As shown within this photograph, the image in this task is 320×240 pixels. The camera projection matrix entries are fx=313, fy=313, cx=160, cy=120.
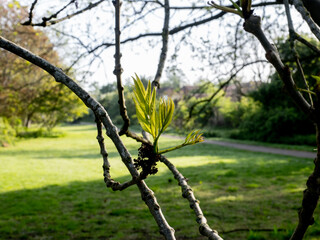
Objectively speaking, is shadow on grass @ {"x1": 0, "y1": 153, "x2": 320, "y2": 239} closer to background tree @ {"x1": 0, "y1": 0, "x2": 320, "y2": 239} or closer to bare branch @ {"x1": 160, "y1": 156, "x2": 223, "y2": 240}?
bare branch @ {"x1": 160, "y1": 156, "x2": 223, "y2": 240}

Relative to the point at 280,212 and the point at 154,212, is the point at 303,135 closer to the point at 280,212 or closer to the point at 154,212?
the point at 280,212

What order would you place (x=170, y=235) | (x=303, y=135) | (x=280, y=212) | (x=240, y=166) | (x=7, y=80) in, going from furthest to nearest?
(x=303, y=135), (x=7, y=80), (x=240, y=166), (x=280, y=212), (x=170, y=235)

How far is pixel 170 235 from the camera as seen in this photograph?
73cm

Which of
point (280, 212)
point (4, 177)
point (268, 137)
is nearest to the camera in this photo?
point (280, 212)

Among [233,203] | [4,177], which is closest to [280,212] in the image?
[233,203]

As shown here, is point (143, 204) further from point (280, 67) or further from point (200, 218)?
point (280, 67)

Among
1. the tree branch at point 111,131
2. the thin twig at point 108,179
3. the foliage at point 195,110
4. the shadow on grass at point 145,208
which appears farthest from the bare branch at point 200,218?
the shadow on grass at point 145,208

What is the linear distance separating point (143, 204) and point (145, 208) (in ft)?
1.20

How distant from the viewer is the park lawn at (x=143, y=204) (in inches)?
230

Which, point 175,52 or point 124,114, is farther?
point 175,52

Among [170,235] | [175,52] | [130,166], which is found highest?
[175,52]

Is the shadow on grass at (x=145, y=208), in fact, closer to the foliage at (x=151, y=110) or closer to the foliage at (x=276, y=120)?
the foliage at (x=151, y=110)

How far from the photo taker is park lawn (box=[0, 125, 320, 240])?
230 inches

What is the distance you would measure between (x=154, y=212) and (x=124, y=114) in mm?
628
